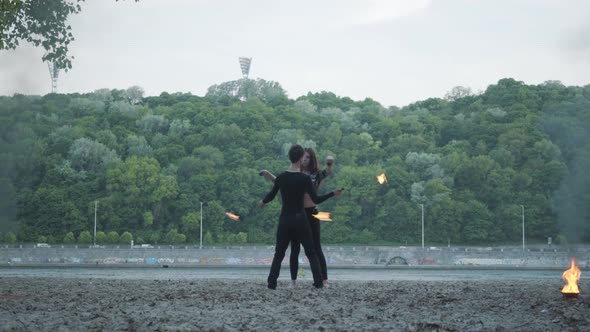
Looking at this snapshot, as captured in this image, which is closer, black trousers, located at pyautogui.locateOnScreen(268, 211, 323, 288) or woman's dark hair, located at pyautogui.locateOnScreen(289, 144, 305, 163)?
black trousers, located at pyautogui.locateOnScreen(268, 211, 323, 288)

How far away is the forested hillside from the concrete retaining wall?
6.88 meters

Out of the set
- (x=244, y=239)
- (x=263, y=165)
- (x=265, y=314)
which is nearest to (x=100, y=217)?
(x=244, y=239)

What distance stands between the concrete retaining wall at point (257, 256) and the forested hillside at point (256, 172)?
22.6ft

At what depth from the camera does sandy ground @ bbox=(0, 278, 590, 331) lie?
9805 millimetres

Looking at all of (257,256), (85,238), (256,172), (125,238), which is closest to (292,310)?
(257,256)

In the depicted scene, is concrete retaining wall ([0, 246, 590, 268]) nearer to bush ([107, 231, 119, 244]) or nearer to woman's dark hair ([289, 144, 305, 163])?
bush ([107, 231, 119, 244])

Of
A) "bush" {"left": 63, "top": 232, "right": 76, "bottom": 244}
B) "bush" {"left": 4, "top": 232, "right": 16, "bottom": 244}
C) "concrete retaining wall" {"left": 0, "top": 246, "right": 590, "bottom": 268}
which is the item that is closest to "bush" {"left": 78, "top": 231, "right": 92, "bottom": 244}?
"bush" {"left": 63, "top": 232, "right": 76, "bottom": 244}

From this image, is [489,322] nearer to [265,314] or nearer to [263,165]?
[265,314]

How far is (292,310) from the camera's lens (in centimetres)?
1115

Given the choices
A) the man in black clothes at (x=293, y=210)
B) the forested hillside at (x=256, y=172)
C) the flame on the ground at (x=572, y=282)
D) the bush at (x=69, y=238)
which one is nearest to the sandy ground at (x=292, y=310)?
the flame on the ground at (x=572, y=282)

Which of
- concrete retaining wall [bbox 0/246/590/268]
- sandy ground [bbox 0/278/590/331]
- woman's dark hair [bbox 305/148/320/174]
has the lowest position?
concrete retaining wall [bbox 0/246/590/268]

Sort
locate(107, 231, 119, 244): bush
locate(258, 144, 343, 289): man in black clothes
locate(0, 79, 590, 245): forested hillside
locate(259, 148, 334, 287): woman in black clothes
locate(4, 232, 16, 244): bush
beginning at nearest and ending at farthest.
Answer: locate(258, 144, 343, 289): man in black clothes → locate(259, 148, 334, 287): woman in black clothes → locate(4, 232, 16, 244): bush → locate(107, 231, 119, 244): bush → locate(0, 79, 590, 245): forested hillside

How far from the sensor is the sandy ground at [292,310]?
980cm

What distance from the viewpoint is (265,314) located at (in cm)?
1073
